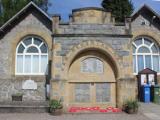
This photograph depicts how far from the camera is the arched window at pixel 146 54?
24.2 m

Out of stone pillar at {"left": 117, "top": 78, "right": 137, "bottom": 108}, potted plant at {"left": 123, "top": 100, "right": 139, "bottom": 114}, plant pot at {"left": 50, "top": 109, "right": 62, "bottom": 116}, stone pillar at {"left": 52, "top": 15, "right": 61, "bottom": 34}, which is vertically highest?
stone pillar at {"left": 52, "top": 15, "right": 61, "bottom": 34}

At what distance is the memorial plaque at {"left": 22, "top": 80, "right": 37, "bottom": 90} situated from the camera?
2291 cm

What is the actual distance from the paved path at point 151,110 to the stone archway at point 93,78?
1861 mm

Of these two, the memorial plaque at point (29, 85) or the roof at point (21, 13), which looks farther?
the roof at point (21, 13)

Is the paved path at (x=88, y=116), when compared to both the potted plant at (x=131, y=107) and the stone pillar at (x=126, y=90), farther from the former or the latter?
the stone pillar at (x=126, y=90)

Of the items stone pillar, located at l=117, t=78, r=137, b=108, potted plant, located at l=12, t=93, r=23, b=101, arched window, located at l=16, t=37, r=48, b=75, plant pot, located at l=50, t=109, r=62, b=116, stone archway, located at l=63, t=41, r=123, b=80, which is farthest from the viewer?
arched window, located at l=16, t=37, r=48, b=75

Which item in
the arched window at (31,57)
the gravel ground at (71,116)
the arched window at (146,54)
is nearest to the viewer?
the gravel ground at (71,116)

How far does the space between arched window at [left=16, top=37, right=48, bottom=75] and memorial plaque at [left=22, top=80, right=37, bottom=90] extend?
78cm


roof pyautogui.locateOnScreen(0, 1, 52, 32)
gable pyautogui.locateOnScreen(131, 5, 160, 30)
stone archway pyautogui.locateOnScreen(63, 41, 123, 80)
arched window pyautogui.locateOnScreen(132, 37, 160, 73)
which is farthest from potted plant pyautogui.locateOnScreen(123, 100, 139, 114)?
roof pyautogui.locateOnScreen(0, 1, 52, 32)

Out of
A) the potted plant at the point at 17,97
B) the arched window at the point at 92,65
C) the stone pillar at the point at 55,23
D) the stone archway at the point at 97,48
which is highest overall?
A: the stone pillar at the point at 55,23

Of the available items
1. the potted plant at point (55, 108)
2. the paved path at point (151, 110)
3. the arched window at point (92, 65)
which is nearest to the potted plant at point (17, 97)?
the potted plant at point (55, 108)

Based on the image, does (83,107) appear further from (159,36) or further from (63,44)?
(159,36)

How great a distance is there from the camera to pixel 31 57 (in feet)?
77.3

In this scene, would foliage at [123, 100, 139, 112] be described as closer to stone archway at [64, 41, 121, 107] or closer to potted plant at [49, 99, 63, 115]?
stone archway at [64, 41, 121, 107]
